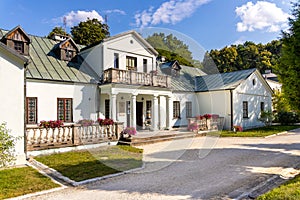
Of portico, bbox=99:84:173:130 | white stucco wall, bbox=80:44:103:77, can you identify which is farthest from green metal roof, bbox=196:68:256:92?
white stucco wall, bbox=80:44:103:77

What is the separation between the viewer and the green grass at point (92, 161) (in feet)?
22.6

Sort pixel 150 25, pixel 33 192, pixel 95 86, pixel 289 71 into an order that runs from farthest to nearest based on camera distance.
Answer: pixel 95 86 → pixel 289 71 → pixel 150 25 → pixel 33 192

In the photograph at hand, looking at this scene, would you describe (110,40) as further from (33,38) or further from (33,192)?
(33,192)

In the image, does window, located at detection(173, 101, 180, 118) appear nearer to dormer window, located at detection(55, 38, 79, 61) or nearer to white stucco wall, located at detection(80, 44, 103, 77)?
white stucco wall, located at detection(80, 44, 103, 77)

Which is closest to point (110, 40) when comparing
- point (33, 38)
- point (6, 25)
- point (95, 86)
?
point (95, 86)

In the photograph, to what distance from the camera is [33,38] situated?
1497 cm

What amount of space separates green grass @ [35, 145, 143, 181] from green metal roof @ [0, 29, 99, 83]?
178 inches

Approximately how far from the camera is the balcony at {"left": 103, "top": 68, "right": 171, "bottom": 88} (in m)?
13.3

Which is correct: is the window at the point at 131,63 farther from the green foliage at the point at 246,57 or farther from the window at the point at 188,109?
the green foliage at the point at 246,57

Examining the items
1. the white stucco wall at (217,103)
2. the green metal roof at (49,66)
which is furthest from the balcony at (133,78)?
the white stucco wall at (217,103)

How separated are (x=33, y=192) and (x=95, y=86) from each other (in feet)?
29.0

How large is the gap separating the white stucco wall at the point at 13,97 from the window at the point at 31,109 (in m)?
3.20

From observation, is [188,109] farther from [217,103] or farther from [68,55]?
[68,55]

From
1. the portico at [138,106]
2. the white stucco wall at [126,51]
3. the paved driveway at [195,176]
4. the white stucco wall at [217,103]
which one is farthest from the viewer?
the white stucco wall at [217,103]
